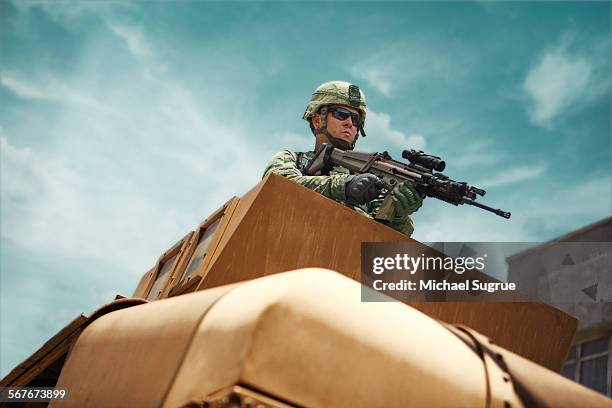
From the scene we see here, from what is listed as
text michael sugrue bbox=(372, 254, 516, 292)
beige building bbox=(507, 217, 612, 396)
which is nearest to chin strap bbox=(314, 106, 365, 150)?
text michael sugrue bbox=(372, 254, 516, 292)

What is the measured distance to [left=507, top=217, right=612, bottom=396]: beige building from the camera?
1961 cm

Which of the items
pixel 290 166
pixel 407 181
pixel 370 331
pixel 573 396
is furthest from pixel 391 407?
pixel 290 166

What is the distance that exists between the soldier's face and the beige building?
1307cm

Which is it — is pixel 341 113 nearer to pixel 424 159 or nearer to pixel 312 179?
pixel 424 159

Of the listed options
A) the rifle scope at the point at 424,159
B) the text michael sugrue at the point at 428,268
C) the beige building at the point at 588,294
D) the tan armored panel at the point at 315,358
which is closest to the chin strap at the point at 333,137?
the rifle scope at the point at 424,159

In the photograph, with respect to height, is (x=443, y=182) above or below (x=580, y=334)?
below

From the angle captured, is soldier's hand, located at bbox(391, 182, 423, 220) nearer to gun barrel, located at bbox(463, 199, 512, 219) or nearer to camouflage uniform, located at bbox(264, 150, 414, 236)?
camouflage uniform, located at bbox(264, 150, 414, 236)

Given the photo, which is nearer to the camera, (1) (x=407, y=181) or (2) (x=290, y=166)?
(1) (x=407, y=181)

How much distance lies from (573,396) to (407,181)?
2.85m

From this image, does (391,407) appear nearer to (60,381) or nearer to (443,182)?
(60,381)

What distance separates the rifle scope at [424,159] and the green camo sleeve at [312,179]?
2.24 feet

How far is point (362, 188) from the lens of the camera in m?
5.70

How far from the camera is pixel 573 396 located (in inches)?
132

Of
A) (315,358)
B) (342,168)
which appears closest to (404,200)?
(342,168)
